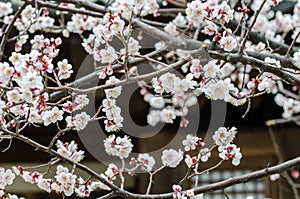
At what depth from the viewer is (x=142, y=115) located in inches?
159

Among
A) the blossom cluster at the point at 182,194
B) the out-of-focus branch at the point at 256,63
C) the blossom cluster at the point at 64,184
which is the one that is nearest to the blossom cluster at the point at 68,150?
the blossom cluster at the point at 64,184

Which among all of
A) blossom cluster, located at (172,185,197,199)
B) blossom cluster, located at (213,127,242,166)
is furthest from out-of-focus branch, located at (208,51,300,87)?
blossom cluster, located at (172,185,197,199)

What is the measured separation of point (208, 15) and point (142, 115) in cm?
245

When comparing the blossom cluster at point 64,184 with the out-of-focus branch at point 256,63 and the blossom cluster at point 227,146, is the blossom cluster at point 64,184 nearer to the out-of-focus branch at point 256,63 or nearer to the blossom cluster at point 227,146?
the blossom cluster at point 227,146

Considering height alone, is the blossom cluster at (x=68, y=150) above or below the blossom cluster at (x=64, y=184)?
above

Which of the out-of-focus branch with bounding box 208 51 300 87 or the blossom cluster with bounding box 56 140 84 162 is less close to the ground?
the out-of-focus branch with bounding box 208 51 300 87

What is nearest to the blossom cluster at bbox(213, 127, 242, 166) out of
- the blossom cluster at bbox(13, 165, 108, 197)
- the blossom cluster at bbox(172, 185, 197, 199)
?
the blossom cluster at bbox(172, 185, 197, 199)

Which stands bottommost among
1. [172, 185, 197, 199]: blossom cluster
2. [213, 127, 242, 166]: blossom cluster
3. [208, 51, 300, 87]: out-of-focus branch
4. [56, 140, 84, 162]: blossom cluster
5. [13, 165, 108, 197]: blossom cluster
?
[13, 165, 108, 197]: blossom cluster

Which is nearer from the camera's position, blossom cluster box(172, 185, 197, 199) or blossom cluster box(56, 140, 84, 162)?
blossom cluster box(172, 185, 197, 199)

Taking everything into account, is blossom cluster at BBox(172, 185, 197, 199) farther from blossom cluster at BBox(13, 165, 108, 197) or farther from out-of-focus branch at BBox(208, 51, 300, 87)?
out-of-focus branch at BBox(208, 51, 300, 87)

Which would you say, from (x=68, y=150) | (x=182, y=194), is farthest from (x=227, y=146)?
(x=68, y=150)

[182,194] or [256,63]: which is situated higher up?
[256,63]

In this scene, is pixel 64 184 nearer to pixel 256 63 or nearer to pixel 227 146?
pixel 227 146

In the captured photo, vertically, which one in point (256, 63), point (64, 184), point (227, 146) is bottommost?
point (64, 184)
